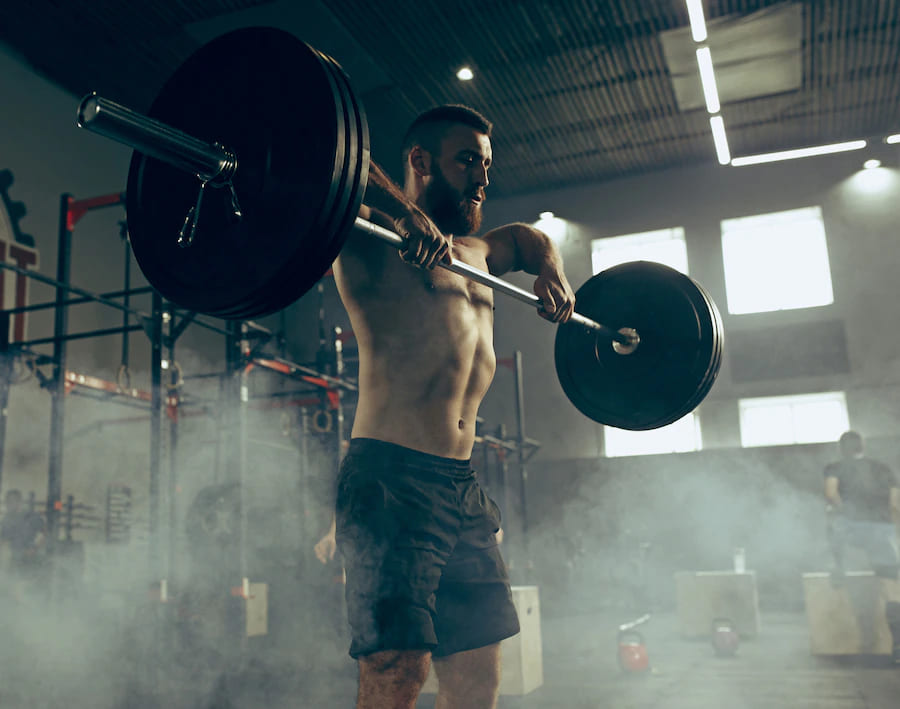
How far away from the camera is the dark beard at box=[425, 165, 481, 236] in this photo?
1512mm

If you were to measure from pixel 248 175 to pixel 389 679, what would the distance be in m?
0.79

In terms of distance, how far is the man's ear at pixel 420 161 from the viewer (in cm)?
153

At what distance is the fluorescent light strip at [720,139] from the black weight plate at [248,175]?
746 centimetres

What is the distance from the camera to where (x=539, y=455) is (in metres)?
8.92

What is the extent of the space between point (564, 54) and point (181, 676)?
541 cm

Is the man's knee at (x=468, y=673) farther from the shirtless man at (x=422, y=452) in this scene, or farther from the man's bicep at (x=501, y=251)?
the man's bicep at (x=501, y=251)

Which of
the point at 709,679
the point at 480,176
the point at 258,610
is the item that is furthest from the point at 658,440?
the point at 480,176

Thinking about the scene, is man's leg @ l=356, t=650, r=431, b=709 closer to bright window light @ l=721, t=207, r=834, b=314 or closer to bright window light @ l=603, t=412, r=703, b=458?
bright window light @ l=603, t=412, r=703, b=458

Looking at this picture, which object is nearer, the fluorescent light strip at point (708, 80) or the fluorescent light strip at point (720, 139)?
the fluorescent light strip at point (708, 80)

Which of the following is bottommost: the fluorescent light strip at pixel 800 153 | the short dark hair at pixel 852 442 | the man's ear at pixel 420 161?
the short dark hair at pixel 852 442

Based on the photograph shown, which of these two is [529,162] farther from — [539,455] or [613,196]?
[539,455]

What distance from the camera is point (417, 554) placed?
128 cm

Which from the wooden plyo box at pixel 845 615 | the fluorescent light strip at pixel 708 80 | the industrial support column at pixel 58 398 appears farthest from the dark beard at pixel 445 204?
the fluorescent light strip at pixel 708 80

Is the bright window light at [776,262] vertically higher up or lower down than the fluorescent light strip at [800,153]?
lower down
